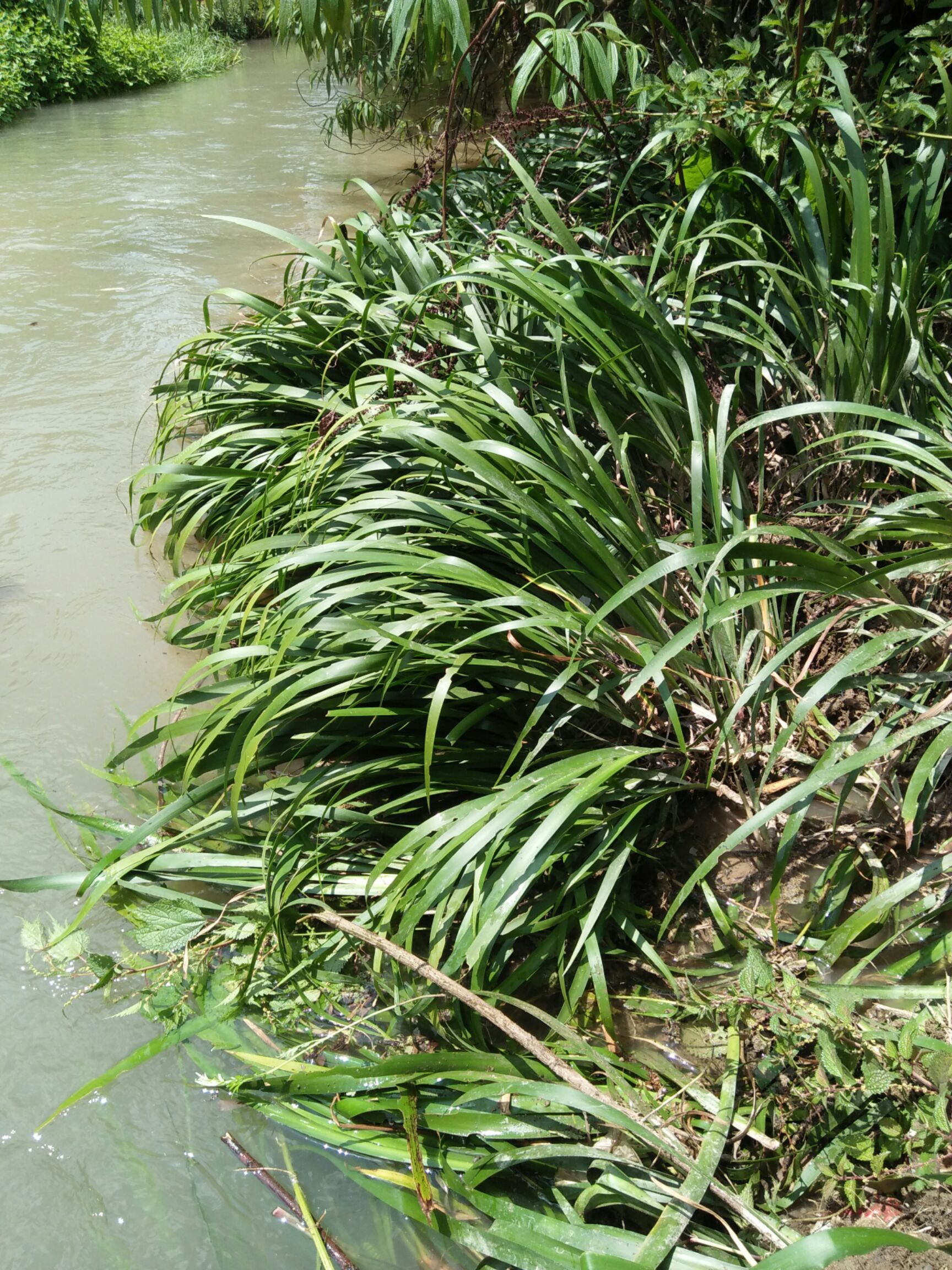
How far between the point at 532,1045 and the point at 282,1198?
473 mm

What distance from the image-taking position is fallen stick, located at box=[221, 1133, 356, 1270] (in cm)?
148

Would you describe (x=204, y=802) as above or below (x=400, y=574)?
below

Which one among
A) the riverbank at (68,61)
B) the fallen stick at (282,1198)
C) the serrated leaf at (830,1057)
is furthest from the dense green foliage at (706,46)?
the riverbank at (68,61)

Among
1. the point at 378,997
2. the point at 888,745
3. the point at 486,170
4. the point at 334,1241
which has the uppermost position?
the point at 486,170

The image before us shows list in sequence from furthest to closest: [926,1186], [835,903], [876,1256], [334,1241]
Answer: [835,903], [334,1241], [926,1186], [876,1256]

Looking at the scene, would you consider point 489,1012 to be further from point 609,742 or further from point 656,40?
point 656,40

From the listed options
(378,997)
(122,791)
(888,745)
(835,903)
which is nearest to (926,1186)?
(835,903)

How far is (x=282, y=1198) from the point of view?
156 centimetres

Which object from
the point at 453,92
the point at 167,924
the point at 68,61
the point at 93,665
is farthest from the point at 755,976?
the point at 68,61

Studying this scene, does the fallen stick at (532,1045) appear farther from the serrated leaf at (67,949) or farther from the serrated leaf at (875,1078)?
the serrated leaf at (67,949)

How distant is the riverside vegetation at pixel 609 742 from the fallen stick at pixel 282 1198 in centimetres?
5

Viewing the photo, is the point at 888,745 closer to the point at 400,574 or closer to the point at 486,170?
the point at 400,574

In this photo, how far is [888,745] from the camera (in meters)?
1.54

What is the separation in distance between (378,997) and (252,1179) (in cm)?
35
